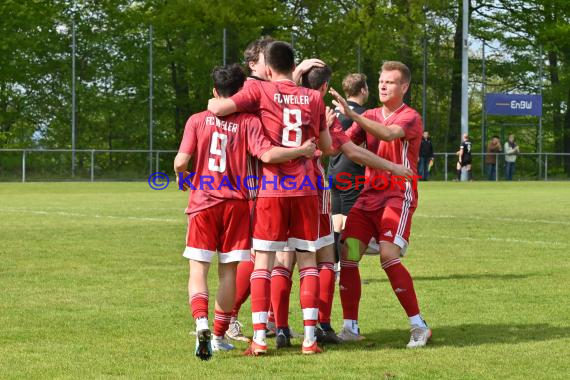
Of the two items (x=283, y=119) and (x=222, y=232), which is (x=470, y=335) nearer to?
(x=222, y=232)

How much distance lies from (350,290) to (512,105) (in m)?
41.2

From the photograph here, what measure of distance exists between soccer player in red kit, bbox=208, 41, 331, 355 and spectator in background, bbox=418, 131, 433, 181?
34.2 metres

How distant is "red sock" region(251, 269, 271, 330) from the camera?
24.1 feet

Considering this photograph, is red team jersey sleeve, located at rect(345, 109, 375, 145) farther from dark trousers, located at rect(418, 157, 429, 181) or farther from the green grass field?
dark trousers, located at rect(418, 157, 429, 181)

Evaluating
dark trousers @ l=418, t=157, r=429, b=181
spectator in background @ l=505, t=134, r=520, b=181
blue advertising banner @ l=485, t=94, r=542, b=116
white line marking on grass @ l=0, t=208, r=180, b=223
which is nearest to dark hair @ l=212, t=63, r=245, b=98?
white line marking on grass @ l=0, t=208, r=180, b=223

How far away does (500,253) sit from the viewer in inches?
568

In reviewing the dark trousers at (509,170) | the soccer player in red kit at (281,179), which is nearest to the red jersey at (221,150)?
the soccer player in red kit at (281,179)

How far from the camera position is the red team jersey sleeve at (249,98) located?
285 inches

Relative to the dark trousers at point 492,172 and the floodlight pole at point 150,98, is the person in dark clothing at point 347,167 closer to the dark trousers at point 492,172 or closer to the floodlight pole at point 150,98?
the floodlight pole at point 150,98

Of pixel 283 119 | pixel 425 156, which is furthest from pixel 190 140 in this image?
pixel 425 156

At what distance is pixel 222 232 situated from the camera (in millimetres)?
7398

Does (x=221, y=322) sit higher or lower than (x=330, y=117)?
lower

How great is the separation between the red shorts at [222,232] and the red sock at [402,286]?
1.13 m

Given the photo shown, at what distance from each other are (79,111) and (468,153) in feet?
47.7
